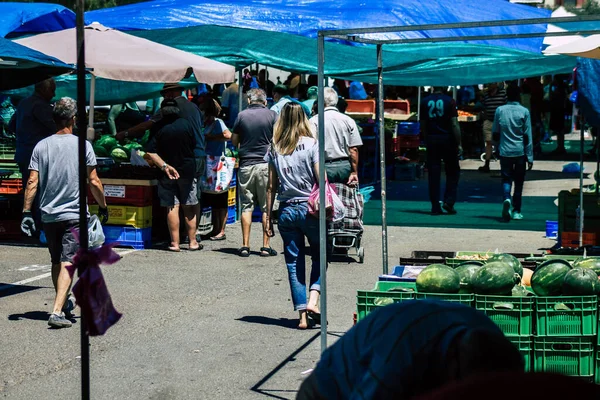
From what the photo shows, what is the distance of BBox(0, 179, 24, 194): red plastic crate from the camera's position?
12570 mm

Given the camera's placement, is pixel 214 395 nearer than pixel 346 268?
Yes

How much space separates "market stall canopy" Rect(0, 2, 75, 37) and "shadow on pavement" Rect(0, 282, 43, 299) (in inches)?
275

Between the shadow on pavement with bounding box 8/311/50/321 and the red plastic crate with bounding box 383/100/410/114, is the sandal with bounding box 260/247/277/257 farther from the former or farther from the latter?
the red plastic crate with bounding box 383/100/410/114

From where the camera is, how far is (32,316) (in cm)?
854

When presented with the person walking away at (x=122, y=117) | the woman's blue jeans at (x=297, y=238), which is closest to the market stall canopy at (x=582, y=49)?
the woman's blue jeans at (x=297, y=238)

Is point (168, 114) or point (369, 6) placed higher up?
point (369, 6)

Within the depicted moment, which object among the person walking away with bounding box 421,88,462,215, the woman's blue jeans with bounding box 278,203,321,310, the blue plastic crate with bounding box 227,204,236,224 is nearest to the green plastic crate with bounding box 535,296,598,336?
the woman's blue jeans with bounding box 278,203,321,310

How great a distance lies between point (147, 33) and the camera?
47.2 feet

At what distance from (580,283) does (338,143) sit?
5.68 meters

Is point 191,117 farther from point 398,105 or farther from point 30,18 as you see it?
point 398,105

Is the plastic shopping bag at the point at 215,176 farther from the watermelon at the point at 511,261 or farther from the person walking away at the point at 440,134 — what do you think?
the watermelon at the point at 511,261

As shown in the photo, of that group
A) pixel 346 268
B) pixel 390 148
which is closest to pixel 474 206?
pixel 390 148

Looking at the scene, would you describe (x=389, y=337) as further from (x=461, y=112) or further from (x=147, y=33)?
(x=461, y=112)

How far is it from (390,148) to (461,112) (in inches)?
187
